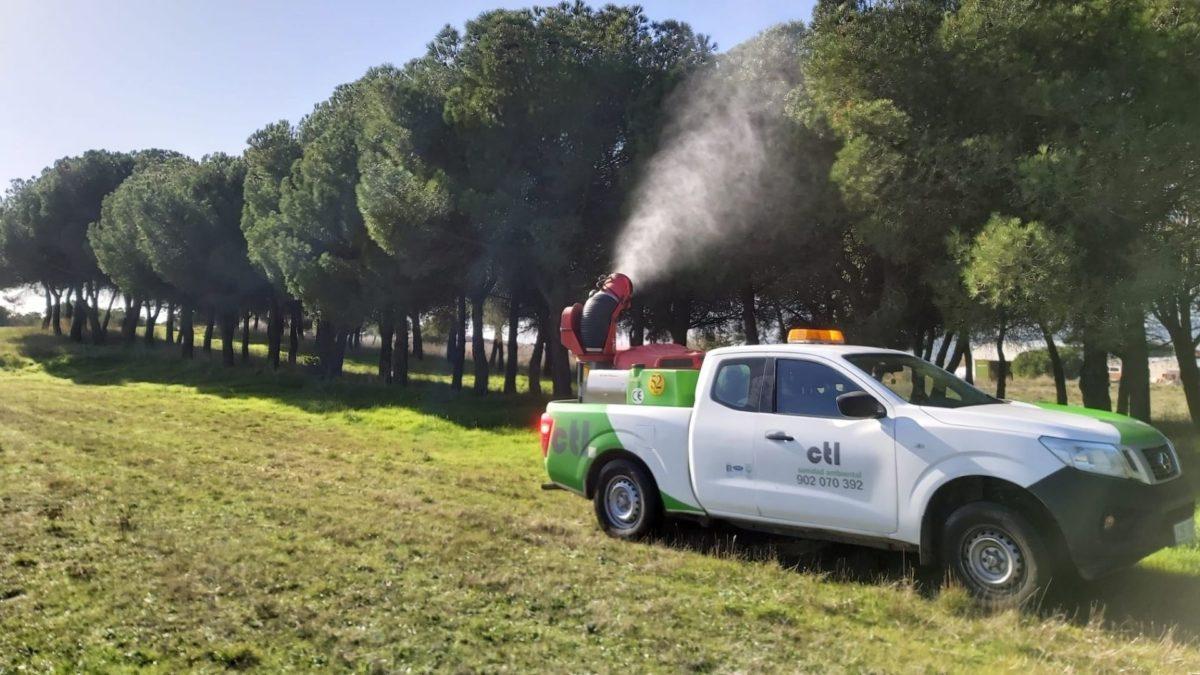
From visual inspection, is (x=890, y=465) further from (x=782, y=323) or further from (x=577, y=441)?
(x=782, y=323)

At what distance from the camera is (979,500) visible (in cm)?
555

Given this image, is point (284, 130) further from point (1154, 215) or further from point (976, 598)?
point (976, 598)

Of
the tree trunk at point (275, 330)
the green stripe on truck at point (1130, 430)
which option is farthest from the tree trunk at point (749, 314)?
the tree trunk at point (275, 330)

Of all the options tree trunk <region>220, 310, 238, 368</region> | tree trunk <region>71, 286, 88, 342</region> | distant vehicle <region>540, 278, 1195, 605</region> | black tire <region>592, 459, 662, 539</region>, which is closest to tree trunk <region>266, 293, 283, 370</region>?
tree trunk <region>220, 310, 238, 368</region>

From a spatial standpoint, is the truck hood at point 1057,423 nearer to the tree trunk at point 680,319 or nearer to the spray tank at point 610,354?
the spray tank at point 610,354

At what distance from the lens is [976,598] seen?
552 centimetres

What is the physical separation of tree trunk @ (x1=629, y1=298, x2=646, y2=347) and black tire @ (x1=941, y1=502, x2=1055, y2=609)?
1534 cm

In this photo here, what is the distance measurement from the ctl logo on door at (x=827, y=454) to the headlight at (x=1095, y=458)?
4.56ft

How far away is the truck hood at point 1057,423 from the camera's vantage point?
5.27m

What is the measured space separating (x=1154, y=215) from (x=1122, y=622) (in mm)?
8825

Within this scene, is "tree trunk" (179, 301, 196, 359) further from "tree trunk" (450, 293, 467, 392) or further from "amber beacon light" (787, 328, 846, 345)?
"amber beacon light" (787, 328, 846, 345)

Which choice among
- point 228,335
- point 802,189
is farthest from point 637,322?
point 228,335

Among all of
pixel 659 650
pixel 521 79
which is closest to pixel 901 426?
pixel 659 650

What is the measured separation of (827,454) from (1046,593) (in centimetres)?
164
